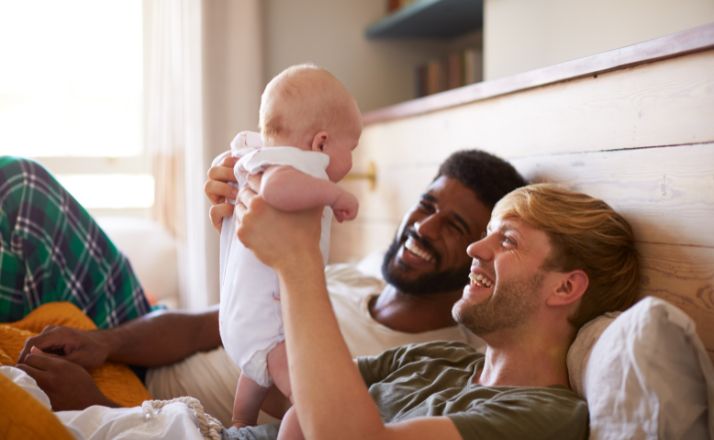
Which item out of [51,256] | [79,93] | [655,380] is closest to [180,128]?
[79,93]

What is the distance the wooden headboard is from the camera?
1.19 meters

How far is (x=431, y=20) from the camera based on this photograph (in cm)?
309

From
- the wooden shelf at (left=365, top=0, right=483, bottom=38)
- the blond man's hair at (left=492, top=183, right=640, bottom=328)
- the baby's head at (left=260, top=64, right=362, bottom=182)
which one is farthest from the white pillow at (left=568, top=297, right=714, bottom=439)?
the wooden shelf at (left=365, top=0, right=483, bottom=38)

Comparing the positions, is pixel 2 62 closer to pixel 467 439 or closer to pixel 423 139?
pixel 423 139

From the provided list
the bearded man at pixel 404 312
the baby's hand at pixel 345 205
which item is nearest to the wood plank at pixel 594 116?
the bearded man at pixel 404 312

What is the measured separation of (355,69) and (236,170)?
7.94 feet

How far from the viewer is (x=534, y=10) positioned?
223 centimetres

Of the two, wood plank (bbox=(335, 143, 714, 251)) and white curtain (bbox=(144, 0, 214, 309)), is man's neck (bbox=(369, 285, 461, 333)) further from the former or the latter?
white curtain (bbox=(144, 0, 214, 309))

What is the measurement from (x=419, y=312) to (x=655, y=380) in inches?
32.2

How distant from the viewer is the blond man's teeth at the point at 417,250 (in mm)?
1740

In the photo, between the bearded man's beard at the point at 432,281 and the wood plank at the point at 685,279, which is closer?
the wood plank at the point at 685,279

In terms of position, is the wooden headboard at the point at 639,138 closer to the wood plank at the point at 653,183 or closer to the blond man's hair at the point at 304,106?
the wood plank at the point at 653,183

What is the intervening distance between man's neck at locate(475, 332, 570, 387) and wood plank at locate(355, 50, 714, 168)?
44 cm

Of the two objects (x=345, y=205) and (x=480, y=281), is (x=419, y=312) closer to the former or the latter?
(x=480, y=281)
